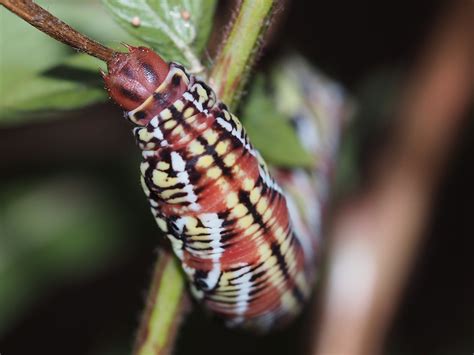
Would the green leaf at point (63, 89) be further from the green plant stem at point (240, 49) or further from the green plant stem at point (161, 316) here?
the green plant stem at point (161, 316)

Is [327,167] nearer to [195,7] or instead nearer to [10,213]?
[195,7]

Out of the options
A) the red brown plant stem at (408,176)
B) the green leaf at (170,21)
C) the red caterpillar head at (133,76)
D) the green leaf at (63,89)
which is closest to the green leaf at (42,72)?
the green leaf at (63,89)

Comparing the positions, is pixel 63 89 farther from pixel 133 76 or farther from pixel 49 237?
pixel 49 237

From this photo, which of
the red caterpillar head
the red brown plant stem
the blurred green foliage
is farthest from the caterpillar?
the blurred green foliage

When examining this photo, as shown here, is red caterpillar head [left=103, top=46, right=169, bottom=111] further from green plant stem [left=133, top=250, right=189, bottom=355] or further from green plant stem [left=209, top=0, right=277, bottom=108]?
green plant stem [left=133, top=250, right=189, bottom=355]

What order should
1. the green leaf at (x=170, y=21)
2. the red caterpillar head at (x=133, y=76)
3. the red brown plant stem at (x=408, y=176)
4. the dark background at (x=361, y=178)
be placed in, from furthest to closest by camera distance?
the red brown plant stem at (x=408, y=176)
the dark background at (x=361, y=178)
the green leaf at (x=170, y=21)
the red caterpillar head at (x=133, y=76)
